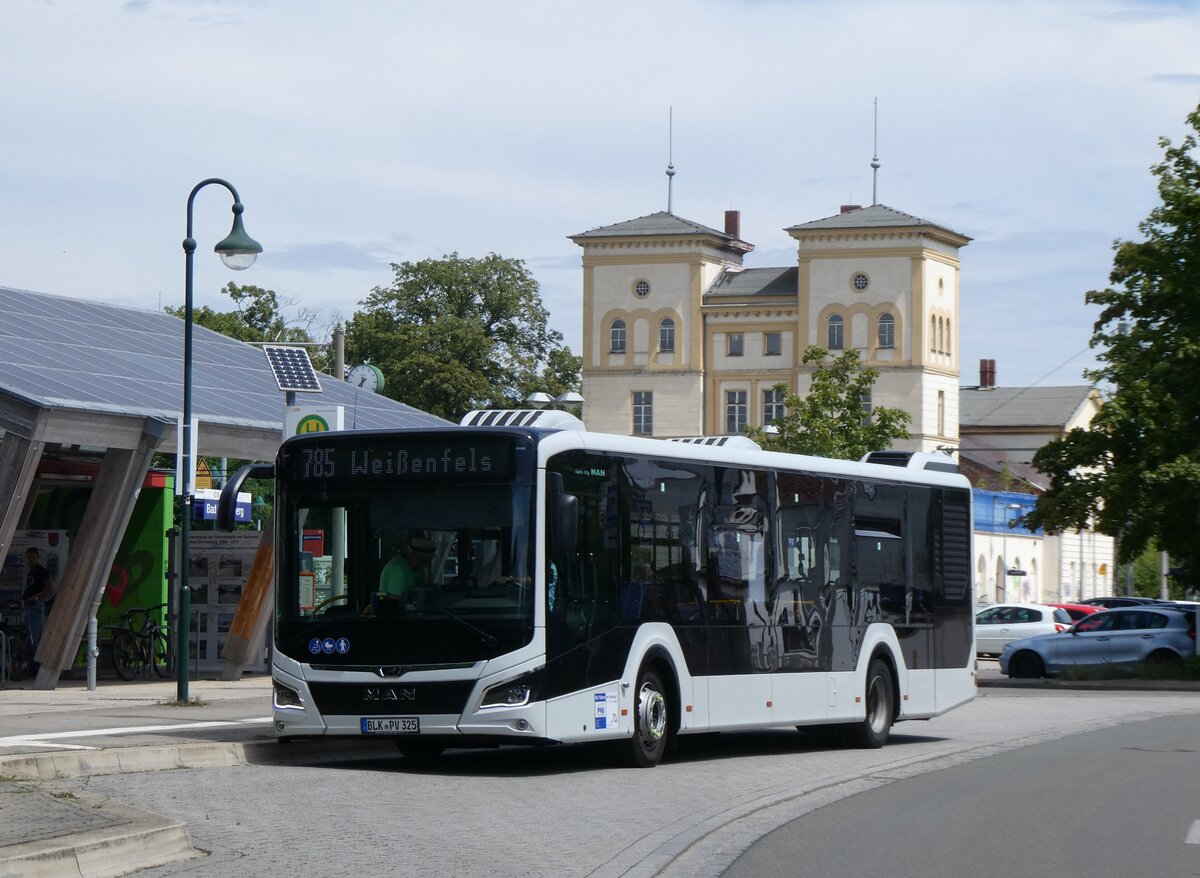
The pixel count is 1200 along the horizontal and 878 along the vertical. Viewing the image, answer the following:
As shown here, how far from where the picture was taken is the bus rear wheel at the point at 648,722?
650 inches

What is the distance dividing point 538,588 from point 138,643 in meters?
14.6

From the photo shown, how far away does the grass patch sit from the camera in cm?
3716

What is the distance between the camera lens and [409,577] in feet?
51.5

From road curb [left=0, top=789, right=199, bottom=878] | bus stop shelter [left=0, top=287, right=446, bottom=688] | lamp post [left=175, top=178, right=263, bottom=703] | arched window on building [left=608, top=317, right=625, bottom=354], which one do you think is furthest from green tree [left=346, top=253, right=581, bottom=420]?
road curb [left=0, top=789, right=199, bottom=878]

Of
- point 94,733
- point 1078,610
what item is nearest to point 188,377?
point 94,733

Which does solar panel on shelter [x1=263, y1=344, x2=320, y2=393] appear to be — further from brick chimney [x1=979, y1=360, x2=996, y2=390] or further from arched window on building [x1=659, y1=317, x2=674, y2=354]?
brick chimney [x1=979, y1=360, x2=996, y2=390]

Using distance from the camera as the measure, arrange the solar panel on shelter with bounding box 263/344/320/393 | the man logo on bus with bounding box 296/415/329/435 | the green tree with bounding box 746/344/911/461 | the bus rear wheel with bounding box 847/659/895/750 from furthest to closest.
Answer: the green tree with bounding box 746/344/911/461, the solar panel on shelter with bounding box 263/344/320/393, the man logo on bus with bounding box 296/415/329/435, the bus rear wheel with bounding box 847/659/895/750

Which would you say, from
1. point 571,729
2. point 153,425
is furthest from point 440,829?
point 153,425

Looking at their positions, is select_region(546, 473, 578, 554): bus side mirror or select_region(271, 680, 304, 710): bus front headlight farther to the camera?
select_region(271, 680, 304, 710): bus front headlight

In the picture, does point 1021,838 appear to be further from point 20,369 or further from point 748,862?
point 20,369

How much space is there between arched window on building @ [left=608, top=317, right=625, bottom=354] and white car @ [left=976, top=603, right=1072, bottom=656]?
88.0 metres

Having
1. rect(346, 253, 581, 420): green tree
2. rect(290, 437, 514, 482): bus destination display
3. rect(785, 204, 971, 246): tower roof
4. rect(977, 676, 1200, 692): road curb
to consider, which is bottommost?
rect(977, 676, 1200, 692): road curb

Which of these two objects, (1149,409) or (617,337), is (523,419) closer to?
(1149,409)

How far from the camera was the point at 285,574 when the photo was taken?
16250mm
